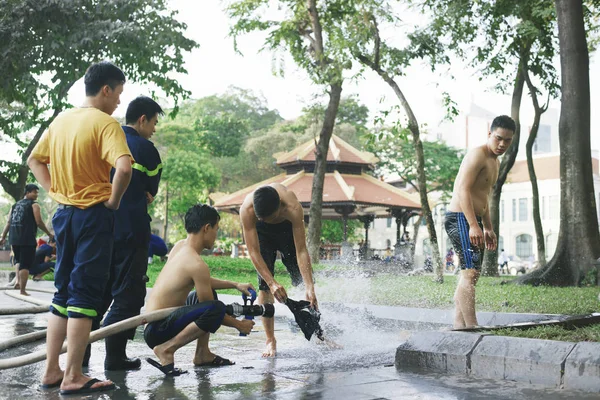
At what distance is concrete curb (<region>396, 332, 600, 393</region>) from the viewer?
14.0 feet

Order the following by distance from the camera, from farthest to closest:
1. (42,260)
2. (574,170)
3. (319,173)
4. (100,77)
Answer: (319,173) → (42,260) → (574,170) → (100,77)

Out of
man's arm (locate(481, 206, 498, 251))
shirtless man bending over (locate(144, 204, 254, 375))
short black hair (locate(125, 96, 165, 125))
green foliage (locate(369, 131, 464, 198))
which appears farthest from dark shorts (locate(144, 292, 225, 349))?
green foliage (locate(369, 131, 464, 198))

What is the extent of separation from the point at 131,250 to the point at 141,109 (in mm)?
1047

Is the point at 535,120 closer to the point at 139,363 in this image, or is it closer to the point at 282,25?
the point at 282,25

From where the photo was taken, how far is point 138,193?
5.38m

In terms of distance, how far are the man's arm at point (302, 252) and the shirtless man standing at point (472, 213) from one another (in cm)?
127

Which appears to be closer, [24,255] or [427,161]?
[24,255]

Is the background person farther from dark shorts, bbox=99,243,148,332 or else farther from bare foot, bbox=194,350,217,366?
bare foot, bbox=194,350,217,366

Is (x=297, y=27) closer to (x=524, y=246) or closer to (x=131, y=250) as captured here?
(x=131, y=250)

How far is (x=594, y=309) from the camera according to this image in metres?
8.48

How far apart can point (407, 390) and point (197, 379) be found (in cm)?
135

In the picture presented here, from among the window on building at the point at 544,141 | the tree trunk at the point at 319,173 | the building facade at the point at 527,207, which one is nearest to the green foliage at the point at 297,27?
the tree trunk at the point at 319,173

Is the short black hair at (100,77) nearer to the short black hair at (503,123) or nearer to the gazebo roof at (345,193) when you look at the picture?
the short black hair at (503,123)

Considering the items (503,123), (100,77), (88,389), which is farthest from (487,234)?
(88,389)
